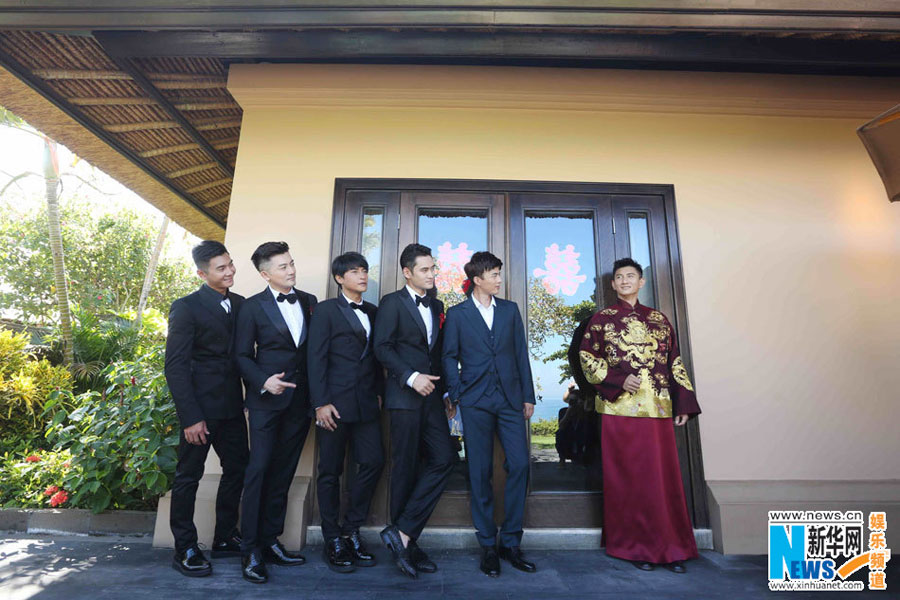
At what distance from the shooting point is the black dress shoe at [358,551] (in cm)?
264

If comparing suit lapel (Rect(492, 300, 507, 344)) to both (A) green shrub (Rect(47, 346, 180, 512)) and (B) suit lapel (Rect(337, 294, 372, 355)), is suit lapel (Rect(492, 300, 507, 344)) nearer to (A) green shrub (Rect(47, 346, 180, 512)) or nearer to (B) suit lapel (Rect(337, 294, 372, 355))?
(B) suit lapel (Rect(337, 294, 372, 355))

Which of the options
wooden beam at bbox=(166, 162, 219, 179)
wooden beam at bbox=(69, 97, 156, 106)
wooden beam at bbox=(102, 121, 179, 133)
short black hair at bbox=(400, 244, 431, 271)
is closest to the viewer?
short black hair at bbox=(400, 244, 431, 271)

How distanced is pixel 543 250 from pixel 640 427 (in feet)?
4.64

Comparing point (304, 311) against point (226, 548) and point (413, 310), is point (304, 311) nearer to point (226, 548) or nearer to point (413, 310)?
point (413, 310)

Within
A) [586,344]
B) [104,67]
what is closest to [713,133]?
[586,344]

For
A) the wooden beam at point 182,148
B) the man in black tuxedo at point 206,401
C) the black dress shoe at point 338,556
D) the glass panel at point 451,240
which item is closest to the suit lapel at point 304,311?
the man in black tuxedo at point 206,401

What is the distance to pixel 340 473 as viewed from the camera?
272 centimetres

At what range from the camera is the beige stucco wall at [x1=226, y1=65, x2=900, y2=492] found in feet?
10.8

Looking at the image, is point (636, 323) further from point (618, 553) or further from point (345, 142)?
point (345, 142)

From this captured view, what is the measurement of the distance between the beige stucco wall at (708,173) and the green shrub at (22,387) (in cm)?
392

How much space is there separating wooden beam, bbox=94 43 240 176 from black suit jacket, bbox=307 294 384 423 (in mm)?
2365

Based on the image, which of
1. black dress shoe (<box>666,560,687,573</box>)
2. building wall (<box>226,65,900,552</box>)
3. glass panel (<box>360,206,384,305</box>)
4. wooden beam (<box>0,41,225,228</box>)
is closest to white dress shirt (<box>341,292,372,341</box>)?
glass panel (<box>360,206,384,305</box>)

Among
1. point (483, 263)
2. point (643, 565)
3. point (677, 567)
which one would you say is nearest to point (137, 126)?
point (483, 263)

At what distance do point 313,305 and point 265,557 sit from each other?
1510 millimetres
